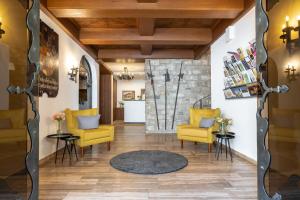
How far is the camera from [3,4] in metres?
1.33

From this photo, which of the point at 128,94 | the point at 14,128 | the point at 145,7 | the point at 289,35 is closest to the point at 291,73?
the point at 289,35

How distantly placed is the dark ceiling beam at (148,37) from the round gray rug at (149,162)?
2.62 metres

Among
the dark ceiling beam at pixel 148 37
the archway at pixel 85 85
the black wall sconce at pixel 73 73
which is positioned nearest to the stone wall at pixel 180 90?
the dark ceiling beam at pixel 148 37

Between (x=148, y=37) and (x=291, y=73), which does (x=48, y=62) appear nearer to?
(x=148, y=37)

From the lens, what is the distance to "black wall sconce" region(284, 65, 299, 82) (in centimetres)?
152

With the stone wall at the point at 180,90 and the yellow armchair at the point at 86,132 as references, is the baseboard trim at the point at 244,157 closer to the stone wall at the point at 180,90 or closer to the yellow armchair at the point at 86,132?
the yellow armchair at the point at 86,132

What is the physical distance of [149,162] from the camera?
339 cm

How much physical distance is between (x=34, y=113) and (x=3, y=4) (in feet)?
2.51

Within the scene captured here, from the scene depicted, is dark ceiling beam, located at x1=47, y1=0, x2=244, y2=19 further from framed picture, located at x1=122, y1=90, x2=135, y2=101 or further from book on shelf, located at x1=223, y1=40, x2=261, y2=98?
framed picture, located at x1=122, y1=90, x2=135, y2=101

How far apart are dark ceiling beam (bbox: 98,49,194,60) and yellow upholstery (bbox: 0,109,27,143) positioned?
5.12m

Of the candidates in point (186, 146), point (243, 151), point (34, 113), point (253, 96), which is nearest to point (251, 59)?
point (253, 96)

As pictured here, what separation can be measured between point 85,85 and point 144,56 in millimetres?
2217

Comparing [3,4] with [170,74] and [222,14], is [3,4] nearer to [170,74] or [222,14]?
[222,14]

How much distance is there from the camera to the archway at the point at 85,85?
20.8ft
